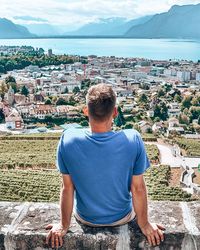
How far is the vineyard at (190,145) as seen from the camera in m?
26.2

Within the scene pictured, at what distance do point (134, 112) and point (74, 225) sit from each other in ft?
121

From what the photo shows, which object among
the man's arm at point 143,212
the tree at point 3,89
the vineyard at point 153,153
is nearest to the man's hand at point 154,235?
the man's arm at point 143,212

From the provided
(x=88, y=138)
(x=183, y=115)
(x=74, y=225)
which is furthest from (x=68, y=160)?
(x=183, y=115)

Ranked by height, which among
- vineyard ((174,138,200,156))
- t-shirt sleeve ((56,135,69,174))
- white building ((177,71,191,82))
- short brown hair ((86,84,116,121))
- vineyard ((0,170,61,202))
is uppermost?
short brown hair ((86,84,116,121))

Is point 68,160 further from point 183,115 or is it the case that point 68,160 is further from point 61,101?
point 61,101

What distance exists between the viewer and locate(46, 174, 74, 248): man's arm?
1971mm

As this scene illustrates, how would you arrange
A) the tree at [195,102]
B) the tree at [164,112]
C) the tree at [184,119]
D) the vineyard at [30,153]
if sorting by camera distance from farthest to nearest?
the tree at [195,102], the tree at [164,112], the tree at [184,119], the vineyard at [30,153]

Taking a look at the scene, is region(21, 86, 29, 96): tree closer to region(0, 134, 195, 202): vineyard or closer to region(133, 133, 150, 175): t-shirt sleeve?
region(0, 134, 195, 202): vineyard

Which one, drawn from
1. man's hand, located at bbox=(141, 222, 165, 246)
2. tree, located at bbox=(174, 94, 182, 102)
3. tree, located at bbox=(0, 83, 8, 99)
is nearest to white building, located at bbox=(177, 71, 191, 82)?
tree, located at bbox=(174, 94, 182, 102)

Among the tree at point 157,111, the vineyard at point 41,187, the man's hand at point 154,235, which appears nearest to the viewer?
the man's hand at point 154,235

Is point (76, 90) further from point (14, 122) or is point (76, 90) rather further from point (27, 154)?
point (27, 154)

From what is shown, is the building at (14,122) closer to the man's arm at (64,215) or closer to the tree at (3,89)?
the tree at (3,89)

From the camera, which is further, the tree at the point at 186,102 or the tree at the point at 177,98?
the tree at the point at 177,98

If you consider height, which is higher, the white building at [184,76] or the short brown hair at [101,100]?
the short brown hair at [101,100]
